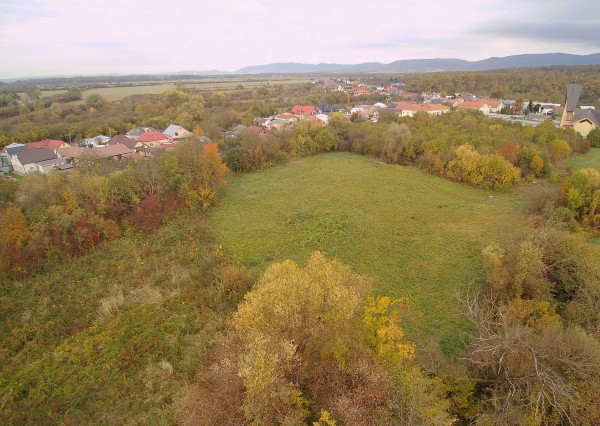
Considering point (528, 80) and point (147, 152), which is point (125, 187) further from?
point (528, 80)

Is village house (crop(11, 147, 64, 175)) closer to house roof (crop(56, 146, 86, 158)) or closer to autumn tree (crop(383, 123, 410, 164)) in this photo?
house roof (crop(56, 146, 86, 158))

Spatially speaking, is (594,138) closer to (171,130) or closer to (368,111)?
(368,111)

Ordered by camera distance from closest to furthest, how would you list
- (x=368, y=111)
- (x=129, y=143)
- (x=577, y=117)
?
(x=129, y=143) → (x=577, y=117) → (x=368, y=111)

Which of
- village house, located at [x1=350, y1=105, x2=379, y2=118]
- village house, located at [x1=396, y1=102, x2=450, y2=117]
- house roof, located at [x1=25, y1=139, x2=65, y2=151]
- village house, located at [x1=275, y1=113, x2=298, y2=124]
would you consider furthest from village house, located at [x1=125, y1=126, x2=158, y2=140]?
village house, located at [x1=396, y1=102, x2=450, y2=117]

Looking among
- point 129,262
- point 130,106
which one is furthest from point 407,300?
point 130,106

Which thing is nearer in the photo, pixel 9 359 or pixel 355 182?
pixel 9 359

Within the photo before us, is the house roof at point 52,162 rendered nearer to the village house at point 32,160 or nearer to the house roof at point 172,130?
the village house at point 32,160

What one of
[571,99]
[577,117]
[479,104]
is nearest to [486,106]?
[479,104]
